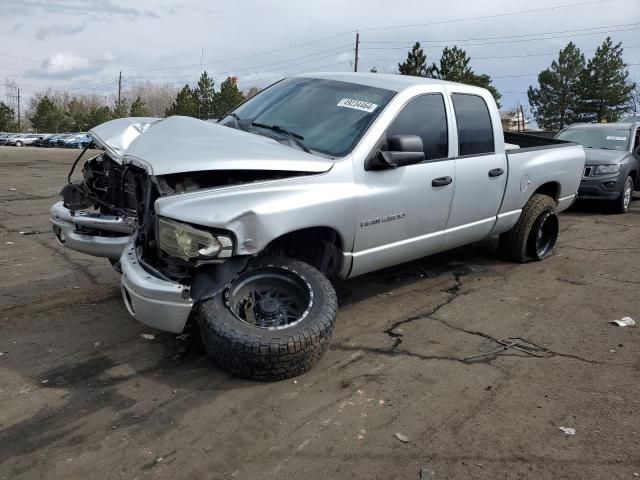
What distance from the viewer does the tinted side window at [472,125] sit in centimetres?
503

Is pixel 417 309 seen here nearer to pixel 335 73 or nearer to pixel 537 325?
pixel 537 325

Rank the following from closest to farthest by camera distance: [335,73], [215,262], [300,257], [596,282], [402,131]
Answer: [215,262] < [300,257] < [402,131] < [335,73] < [596,282]

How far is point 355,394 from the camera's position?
135 inches

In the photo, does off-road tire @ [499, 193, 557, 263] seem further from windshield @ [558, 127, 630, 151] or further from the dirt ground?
windshield @ [558, 127, 630, 151]

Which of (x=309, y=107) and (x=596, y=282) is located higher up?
(x=309, y=107)

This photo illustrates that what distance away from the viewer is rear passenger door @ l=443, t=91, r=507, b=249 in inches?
196

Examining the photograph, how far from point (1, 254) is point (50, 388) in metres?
3.99

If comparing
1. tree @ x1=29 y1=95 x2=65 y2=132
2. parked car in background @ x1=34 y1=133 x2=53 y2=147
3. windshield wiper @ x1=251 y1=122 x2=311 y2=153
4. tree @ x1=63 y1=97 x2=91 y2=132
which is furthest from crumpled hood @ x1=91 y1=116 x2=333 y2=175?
tree @ x1=63 y1=97 x2=91 y2=132

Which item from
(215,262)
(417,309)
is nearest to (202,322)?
(215,262)

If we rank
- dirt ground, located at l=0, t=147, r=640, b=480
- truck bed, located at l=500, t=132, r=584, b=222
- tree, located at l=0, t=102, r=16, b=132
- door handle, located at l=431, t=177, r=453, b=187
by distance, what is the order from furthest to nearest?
1. tree, located at l=0, t=102, r=16, b=132
2. truck bed, located at l=500, t=132, r=584, b=222
3. door handle, located at l=431, t=177, r=453, b=187
4. dirt ground, located at l=0, t=147, r=640, b=480

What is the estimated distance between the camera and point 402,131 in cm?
445

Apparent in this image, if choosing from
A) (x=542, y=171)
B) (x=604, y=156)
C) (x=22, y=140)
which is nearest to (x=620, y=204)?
(x=604, y=156)

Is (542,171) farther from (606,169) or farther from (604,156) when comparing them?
(604,156)

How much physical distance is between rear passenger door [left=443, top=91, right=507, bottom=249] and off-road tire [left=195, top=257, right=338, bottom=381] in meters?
1.89
